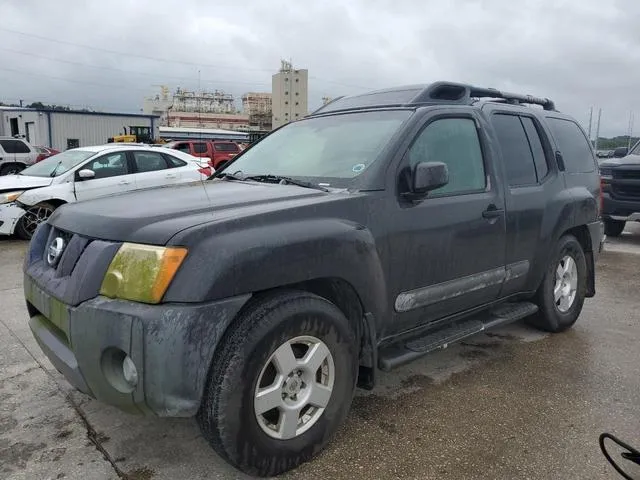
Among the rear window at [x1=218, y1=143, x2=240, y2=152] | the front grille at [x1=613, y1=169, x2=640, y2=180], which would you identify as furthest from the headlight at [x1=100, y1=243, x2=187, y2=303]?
the rear window at [x1=218, y1=143, x2=240, y2=152]

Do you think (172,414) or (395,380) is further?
(395,380)

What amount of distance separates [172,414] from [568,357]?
125 inches

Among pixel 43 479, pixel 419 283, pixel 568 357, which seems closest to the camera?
pixel 43 479

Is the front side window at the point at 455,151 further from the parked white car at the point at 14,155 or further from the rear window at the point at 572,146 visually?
the parked white car at the point at 14,155

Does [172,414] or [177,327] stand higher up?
[177,327]

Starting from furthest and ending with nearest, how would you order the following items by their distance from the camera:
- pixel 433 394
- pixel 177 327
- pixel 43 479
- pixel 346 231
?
pixel 433 394, pixel 346 231, pixel 43 479, pixel 177 327

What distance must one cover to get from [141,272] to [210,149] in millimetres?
22616

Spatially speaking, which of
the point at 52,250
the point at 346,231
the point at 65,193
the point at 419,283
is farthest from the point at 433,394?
the point at 65,193

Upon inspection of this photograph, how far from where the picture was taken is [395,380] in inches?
147

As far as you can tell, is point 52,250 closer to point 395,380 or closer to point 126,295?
point 126,295

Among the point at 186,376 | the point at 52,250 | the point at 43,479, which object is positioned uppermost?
the point at 52,250

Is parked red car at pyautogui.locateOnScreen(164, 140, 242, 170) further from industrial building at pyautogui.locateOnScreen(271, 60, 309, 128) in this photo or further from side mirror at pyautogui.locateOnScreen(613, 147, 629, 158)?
industrial building at pyautogui.locateOnScreen(271, 60, 309, 128)

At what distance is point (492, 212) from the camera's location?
3623mm

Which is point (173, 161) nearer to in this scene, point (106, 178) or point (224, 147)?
point (106, 178)
